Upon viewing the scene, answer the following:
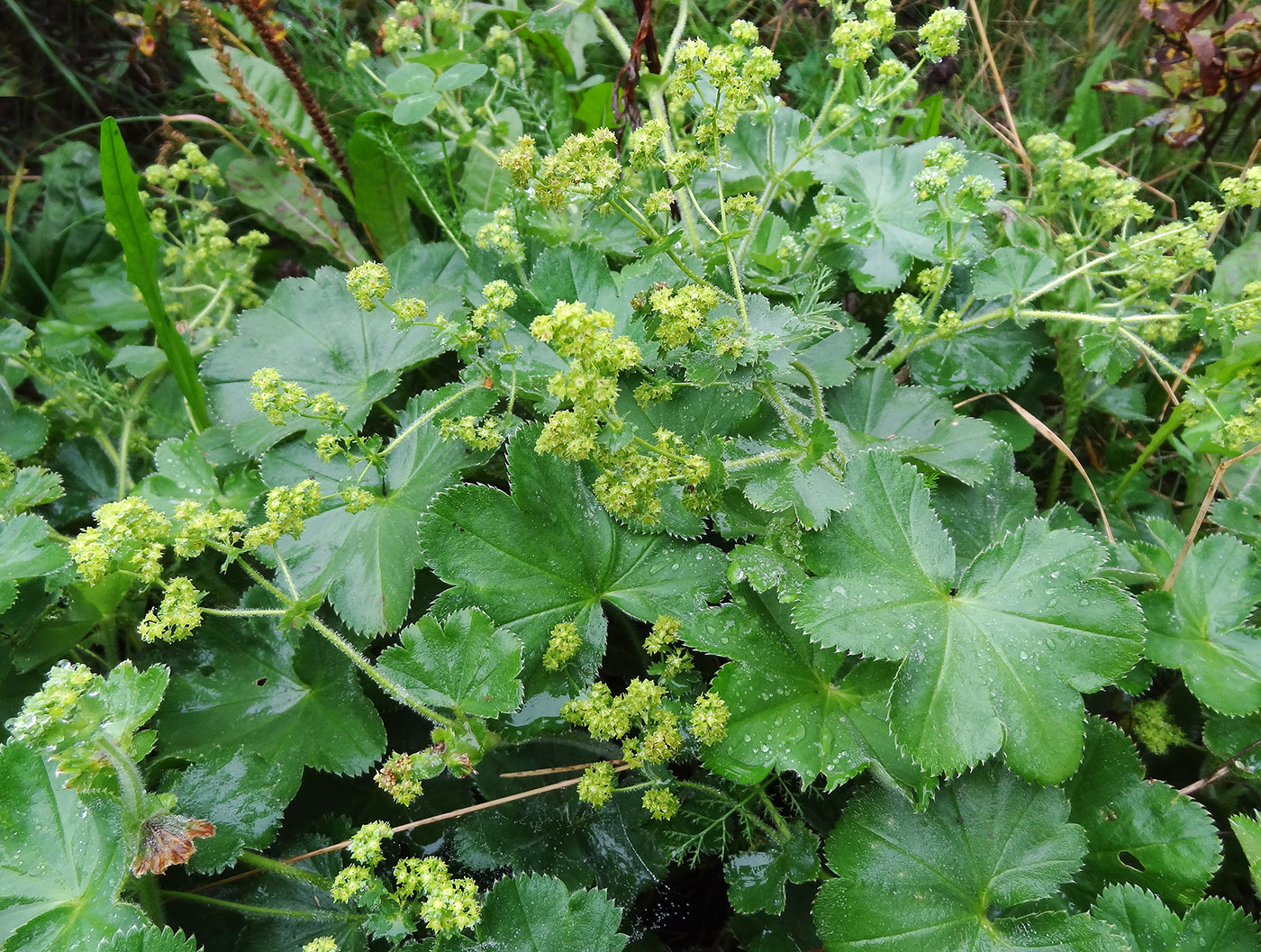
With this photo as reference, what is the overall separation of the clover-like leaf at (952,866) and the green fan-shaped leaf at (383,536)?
36.5 inches

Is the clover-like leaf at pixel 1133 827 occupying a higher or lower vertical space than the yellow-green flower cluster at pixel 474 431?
lower

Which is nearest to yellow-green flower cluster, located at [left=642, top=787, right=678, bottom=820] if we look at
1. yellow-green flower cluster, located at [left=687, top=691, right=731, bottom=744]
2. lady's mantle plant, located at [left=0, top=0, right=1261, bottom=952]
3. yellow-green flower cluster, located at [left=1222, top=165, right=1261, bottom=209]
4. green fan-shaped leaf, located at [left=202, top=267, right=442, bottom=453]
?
lady's mantle plant, located at [left=0, top=0, right=1261, bottom=952]

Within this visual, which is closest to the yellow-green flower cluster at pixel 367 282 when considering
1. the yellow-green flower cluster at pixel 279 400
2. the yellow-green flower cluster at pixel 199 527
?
the yellow-green flower cluster at pixel 279 400

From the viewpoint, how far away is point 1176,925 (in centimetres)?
135

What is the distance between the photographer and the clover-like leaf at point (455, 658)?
1381mm

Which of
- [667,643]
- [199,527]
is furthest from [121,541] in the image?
[667,643]

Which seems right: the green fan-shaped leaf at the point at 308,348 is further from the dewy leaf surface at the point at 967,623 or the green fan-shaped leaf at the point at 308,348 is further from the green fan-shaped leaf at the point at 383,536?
the dewy leaf surface at the point at 967,623

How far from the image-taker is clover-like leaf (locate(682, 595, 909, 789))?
53.6 inches

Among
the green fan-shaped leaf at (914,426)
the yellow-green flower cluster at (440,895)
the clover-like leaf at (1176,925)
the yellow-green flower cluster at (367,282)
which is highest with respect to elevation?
the yellow-green flower cluster at (367,282)

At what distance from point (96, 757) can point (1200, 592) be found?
2.00 metres

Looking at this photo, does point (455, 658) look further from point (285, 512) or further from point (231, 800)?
point (231, 800)

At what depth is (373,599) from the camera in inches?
61.7

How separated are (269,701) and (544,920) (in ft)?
2.43

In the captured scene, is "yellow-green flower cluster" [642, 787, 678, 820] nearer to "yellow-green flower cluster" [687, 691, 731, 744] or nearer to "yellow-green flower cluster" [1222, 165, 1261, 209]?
"yellow-green flower cluster" [687, 691, 731, 744]
